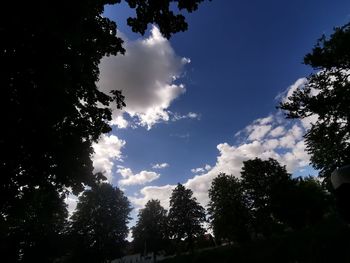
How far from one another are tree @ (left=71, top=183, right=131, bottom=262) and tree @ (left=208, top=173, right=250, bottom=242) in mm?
19638

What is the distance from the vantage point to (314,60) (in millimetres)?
23938

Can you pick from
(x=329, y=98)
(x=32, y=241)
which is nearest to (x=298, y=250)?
(x=329, y=98)

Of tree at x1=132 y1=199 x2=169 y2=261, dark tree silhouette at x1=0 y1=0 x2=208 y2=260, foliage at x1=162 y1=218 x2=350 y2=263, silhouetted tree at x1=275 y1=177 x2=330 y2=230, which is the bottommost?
foliage at x1=162 y1=218 x2=350 y2=263

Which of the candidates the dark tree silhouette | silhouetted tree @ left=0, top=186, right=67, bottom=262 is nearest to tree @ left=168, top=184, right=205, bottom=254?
silhouetted tree @ left=0, top=186, right=67, bottom=262

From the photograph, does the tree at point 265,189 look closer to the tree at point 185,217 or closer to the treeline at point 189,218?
the treeline at point 189,218

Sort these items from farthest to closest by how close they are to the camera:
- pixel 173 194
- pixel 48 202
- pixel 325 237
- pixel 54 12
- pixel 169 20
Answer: pixel 173 194 < pixel 325 237 < pixel 48 202 < pixel 169 20 < pixel 54 12

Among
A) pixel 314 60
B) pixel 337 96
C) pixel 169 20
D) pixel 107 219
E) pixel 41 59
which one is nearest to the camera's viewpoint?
pixel 169 20

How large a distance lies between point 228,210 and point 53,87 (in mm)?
52432

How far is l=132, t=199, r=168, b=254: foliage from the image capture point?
6917 centimetres

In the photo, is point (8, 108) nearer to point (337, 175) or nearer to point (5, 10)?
point (5, 10)

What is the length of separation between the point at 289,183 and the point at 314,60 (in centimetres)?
3621

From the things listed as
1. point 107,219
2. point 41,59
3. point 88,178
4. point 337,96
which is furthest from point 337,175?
point 107,219

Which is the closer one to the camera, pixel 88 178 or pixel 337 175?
pixel 337 175

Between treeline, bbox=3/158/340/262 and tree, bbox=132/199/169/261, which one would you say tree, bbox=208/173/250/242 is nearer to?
treeline, bbox=3/158/340/262
